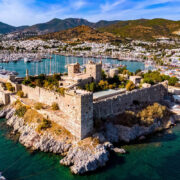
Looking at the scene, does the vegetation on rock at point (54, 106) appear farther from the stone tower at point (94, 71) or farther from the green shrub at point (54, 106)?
the stone tower at point (94, 71)

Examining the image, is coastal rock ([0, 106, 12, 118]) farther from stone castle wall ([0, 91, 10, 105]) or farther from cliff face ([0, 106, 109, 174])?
cliff face ([0, 106, 109, 174])

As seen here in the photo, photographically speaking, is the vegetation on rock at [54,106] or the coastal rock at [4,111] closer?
the vegetation on rock at [54,106]

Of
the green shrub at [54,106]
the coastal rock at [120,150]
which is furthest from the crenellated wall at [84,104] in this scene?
the coastal rock at [120,150]

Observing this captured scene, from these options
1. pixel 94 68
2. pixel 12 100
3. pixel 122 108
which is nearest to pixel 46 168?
pixel 122 108

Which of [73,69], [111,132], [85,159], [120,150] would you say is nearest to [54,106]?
[111,132]

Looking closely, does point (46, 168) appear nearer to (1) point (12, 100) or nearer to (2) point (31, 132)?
(2) point (31, 132)

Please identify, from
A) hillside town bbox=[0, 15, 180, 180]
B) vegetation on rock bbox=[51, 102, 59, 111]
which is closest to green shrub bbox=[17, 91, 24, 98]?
hillside town bbox=[0, 15, 180, 180]
